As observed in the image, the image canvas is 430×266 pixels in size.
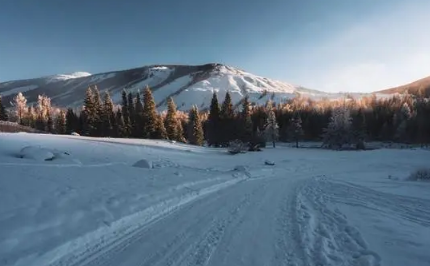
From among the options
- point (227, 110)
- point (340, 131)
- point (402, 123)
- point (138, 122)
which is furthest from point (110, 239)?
point (402, 123)

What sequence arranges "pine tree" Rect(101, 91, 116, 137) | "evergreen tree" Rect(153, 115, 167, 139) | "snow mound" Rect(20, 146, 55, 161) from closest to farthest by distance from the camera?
"snow mound" Rect(20, 146, 55, 161) → "evergreen tree" Rect(153, 115, 167, 139) → "pine tree" Rect(101, 91, 116, 137)

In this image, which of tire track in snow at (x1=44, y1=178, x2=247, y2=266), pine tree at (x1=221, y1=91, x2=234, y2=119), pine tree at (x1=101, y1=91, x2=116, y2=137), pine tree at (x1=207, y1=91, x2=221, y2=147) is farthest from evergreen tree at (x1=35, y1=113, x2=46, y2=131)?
tire track in snow at (x1=44, y1=178, x2=247, y2=266)

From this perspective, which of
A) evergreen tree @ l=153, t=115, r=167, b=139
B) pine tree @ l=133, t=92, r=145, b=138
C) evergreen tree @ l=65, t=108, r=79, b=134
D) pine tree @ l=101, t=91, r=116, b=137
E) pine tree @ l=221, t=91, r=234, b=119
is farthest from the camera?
evergreen tree @ l=65, t=108, r=79, b=134

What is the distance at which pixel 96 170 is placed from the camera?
17688mm

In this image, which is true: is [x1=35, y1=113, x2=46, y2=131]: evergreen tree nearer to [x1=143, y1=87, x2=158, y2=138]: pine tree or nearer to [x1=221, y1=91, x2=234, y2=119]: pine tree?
[x1=143, y1=87, x2=158, y2=138]: pine tree

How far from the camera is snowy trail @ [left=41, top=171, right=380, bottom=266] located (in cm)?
618

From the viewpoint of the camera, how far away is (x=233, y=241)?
23.8ft

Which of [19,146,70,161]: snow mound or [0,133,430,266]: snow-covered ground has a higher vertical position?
[19,146,70,161]: snow mound

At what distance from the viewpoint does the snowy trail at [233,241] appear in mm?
6180

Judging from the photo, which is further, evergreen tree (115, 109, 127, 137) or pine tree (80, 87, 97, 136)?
evergreen tree (115, 109, 127, 137)

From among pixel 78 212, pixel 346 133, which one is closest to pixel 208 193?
pixel 78 212

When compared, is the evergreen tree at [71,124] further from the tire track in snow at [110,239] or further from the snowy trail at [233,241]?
the snowy trail at [233,241]

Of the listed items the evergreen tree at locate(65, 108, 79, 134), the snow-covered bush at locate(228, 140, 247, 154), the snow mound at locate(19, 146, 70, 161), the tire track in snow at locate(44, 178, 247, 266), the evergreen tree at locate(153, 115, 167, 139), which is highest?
the evergreen tree at locate(65, 108, 79, 134)

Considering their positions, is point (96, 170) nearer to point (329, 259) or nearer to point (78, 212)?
point (78, 212)
